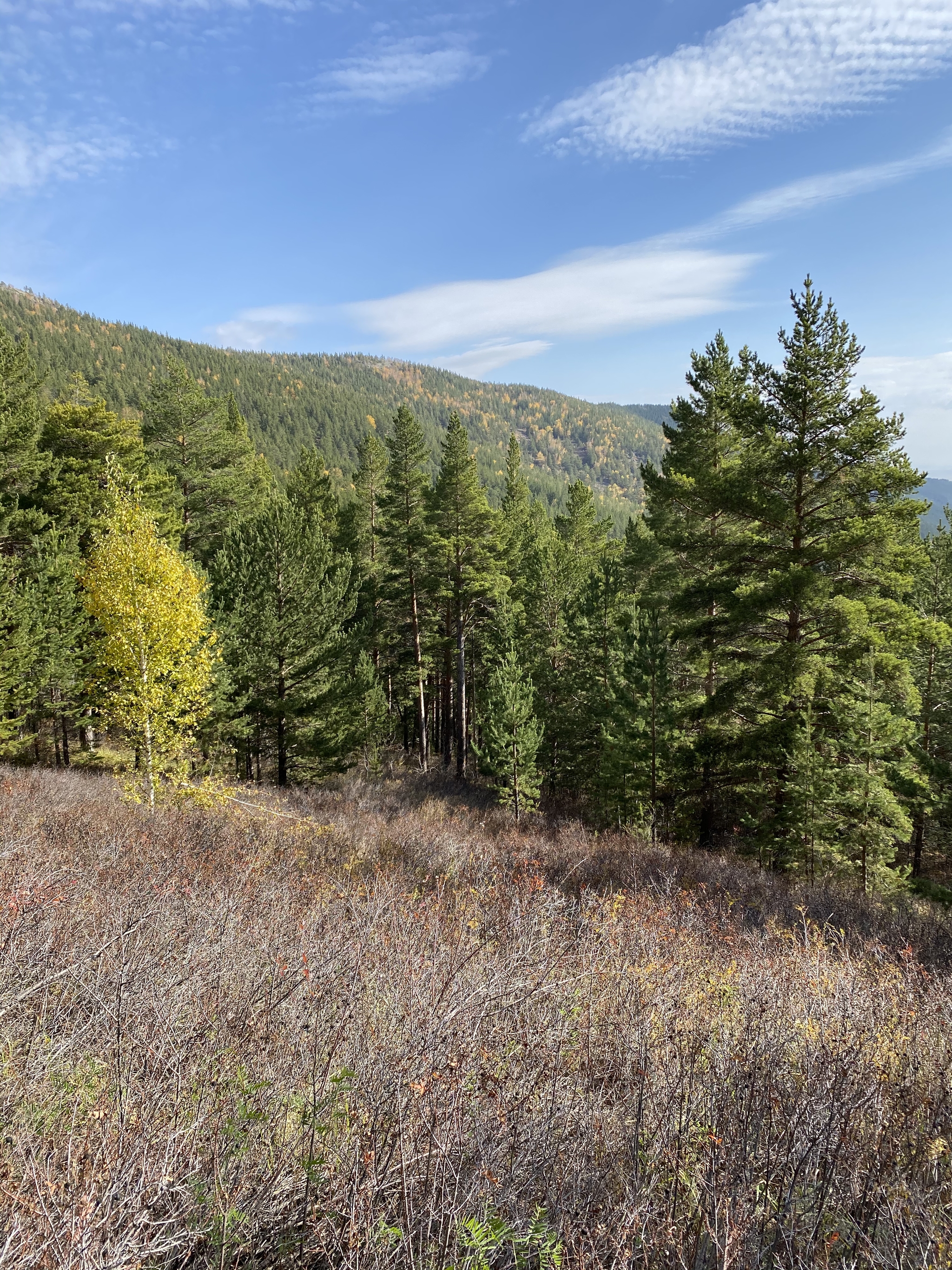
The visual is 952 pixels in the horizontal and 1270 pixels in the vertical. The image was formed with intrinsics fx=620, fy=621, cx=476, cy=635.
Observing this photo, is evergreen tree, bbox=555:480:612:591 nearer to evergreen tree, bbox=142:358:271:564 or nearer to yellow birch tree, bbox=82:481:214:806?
evergreen tree, bbox=142:358:271:564

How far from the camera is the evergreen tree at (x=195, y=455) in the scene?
899 inches

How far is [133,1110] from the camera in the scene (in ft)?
10.0

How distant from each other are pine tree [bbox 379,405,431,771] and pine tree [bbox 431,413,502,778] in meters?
0.81

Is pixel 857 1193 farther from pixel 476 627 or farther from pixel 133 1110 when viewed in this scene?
pixel 476 627

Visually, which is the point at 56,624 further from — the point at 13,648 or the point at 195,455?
the point at 195,455

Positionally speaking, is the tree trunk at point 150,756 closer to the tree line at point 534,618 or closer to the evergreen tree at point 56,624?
the tree line at point 534,618

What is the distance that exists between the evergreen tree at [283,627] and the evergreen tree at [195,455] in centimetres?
348

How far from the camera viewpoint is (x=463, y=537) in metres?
23.5

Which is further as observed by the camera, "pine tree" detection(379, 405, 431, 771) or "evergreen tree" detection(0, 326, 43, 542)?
"pine tree" detection(379, 405, 431, 771)

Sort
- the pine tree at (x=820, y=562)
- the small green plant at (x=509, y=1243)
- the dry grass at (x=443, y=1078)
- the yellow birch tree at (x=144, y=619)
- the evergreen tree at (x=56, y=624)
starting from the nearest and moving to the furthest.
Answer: the small green plant at (x=509, y=1243)
the dry grass at (x=443, y=1078)
the pine tree at (x=820, y=562)
the yellow birch tree at (x=144, y=619)
the evergreen tree at (x=56, y=624)

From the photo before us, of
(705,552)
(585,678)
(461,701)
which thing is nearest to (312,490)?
(461,701)

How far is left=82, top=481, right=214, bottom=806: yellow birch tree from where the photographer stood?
12234 millimetres

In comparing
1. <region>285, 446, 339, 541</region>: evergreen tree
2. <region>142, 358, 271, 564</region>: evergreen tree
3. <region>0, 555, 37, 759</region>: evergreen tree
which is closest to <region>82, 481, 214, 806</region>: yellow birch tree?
<region>0, 555, 37, 759</region>: evergreen tree

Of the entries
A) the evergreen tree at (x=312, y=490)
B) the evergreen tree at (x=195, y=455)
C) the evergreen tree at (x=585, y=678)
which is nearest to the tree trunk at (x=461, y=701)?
the evergreen tree at (x=585, y=678)
